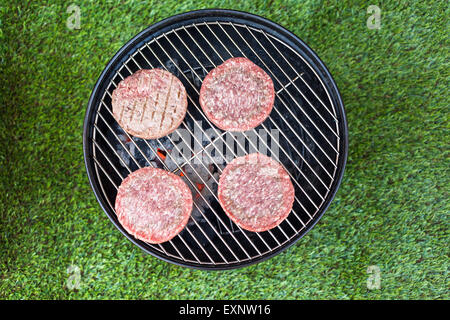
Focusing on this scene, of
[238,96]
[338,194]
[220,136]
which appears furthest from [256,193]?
[338,194]

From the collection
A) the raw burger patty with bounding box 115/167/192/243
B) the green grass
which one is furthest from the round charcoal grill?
the green grass

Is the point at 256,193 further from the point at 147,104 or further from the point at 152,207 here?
the point at 147,104

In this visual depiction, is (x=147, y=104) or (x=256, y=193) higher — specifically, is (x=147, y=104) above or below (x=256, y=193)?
above

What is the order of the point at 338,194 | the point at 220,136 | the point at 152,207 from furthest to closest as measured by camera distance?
the point at 338,194
the point at 220,136
the point at 152,207

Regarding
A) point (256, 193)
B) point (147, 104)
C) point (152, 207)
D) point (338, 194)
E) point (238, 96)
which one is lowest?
point (338, 194)

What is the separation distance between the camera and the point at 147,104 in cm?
220

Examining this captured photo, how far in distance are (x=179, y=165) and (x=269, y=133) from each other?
2.24 feet

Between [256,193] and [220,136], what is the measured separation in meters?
0.49

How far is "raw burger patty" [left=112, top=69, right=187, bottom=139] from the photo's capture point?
2199 mm

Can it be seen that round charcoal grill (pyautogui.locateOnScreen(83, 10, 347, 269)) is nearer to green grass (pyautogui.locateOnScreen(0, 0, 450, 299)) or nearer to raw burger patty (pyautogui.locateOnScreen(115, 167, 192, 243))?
raw burger patty (pyautogui.locateOnScreen(115, 167, 192, 243))

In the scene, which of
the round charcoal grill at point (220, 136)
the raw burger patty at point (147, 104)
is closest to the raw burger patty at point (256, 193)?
the round charcoal grill at point (220, 136)

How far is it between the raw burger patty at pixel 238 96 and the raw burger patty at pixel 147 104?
0.22m

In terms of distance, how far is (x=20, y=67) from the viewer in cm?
303
